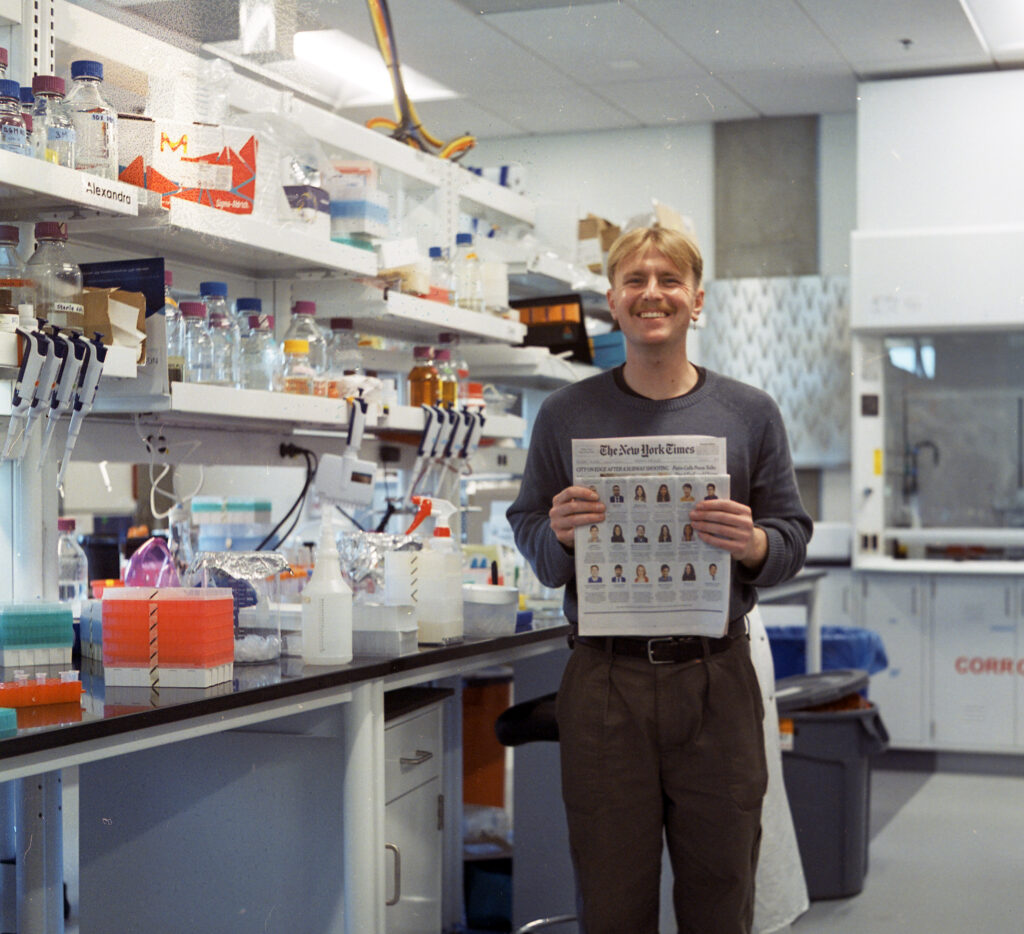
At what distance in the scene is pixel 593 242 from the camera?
4582 mm

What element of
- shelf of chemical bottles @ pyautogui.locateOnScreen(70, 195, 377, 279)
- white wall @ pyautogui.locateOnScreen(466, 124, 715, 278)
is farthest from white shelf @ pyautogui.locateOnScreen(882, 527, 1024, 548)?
shelf of chemical bottles @ pyautogui.locateOnScreen(70, 195, 377, 279)

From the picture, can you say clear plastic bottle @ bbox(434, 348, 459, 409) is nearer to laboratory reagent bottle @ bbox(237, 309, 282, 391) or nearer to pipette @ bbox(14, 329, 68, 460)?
laboratory reagent bottle @ bbox(237, 309, 282, 391)

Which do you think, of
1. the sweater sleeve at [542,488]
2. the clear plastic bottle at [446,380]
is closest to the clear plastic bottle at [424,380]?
the clear plastic bottle at [446,380]

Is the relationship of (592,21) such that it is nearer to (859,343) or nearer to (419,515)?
(859,343)

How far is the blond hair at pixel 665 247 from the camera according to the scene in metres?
2.03

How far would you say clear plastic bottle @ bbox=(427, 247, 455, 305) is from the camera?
3375 millimetres

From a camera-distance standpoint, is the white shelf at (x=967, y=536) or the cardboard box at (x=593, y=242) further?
the white shelf at (x=967, y=536)

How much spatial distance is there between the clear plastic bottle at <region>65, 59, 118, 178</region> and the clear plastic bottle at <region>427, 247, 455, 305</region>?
1282 mm

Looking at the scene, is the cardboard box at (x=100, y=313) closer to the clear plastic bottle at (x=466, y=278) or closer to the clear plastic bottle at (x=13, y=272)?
the clear plastic bottle at (x=13, y=272)

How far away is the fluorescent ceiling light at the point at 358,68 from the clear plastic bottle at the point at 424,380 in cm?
140

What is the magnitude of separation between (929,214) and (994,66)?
64cm

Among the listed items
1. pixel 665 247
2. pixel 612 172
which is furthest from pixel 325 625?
pixel 612 172

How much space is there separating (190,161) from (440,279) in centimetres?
117

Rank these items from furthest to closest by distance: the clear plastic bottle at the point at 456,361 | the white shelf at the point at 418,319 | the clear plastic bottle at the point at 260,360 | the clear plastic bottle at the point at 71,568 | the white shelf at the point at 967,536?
the white shelf at the point at 967,536, the clear plastic bottle at the point at 456,361, the white shelf at the point at 418,319, the clear plastic bottle at the point at 260,360, the clear plastic bottle at the point at 71,568
